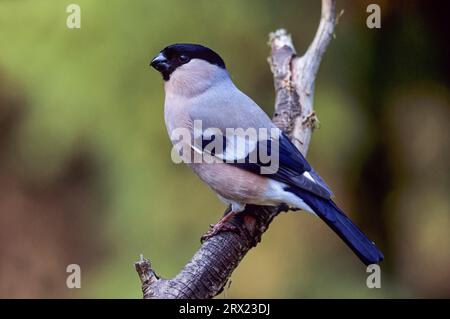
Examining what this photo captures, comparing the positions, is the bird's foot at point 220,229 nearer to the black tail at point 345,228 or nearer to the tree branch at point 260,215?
the tree branch at point 260,215

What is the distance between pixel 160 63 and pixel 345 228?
63 centimetres

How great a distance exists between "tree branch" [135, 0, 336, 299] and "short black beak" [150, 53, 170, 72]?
0.38 meters

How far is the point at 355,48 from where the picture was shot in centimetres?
240

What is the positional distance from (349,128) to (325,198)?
2.73ft

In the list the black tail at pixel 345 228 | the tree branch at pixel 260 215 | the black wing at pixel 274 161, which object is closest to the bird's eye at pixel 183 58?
the black wing at pixel 274 161

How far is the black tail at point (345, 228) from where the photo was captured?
4.72 feet

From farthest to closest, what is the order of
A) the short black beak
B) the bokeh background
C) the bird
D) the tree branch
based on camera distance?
the bokeh background, the short black beak, the bird, the tree branch

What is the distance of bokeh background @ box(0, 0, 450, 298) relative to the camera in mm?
2168

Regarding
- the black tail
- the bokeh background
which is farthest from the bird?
the bokeh background

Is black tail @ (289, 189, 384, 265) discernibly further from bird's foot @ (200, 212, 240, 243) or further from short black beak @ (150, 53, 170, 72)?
short black beak @ (150, 53, 170, 72)

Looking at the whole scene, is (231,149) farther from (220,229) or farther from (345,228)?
(345,228)

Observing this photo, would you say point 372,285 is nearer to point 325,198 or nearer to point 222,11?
point 325,198

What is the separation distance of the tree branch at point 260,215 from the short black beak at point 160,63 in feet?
1.23
